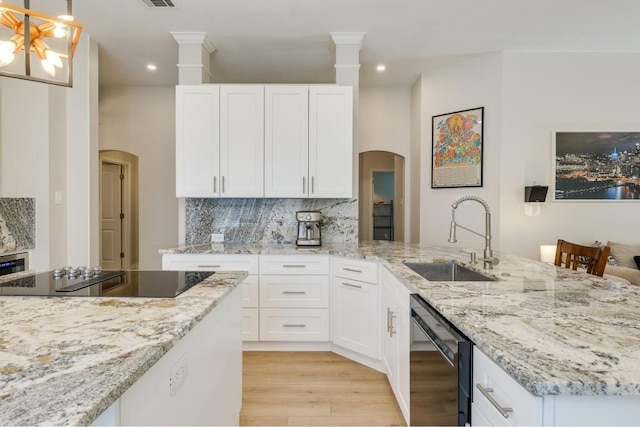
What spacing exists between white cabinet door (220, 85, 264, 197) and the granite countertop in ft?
6.52

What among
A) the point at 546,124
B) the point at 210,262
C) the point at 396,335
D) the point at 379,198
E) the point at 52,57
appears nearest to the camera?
the point at 52,57

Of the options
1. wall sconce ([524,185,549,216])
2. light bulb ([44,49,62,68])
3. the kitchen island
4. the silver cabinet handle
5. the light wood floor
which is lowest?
the light wood floor

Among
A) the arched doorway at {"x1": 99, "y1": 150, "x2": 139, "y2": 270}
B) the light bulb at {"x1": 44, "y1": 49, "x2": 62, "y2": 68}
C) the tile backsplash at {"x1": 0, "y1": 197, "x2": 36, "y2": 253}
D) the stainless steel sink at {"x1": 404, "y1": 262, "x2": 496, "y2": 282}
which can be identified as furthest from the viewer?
the arched doorway at {"x1": 99, "y1": 150, "x2": 139, "y2": 270}

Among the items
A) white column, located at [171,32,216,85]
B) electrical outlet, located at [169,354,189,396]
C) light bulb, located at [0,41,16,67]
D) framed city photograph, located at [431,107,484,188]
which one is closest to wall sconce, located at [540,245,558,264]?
framed city photograph, located at [431,107,484,188]

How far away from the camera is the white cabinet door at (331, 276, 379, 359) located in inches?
104

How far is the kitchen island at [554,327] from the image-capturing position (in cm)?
75

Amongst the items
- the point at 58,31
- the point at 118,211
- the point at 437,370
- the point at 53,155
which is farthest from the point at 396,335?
the point at 118,211

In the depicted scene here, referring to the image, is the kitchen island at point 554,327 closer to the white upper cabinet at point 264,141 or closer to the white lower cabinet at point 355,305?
the white lower cabinet at point 355,305

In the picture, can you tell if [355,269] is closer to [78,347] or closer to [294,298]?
[294,298]

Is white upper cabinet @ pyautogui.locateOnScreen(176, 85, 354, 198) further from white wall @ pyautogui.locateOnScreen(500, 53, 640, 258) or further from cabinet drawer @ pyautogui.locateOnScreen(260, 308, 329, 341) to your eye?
white wall @ pyautogui.locateOnScreen(500, 53, 640, 258)

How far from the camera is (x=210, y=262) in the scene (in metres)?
2.91

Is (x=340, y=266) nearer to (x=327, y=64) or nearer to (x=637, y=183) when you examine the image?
(x=327, y=64)

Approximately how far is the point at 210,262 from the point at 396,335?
5.35 ft

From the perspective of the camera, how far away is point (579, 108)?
148 inches
